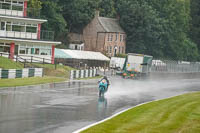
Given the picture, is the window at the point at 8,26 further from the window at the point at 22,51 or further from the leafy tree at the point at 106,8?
the leafy tree at the point at 106,8

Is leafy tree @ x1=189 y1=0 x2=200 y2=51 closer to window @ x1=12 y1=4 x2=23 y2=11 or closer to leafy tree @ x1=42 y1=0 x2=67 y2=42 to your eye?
leafy tree @ x1=42 y1=0 x2=67 y2=42

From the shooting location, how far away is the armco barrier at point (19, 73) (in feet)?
106

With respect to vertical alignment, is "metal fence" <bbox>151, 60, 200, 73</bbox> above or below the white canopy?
below

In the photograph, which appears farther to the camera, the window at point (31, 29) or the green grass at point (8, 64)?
the window at point (31, 29)

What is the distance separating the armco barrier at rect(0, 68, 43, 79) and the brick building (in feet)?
136

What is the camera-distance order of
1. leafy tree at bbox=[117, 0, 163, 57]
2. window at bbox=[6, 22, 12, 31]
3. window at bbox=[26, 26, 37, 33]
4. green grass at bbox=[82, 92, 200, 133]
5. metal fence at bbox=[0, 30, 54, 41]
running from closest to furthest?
green grass at bbox=[82, 92, 200, 133] → metal fence at bbox=[0, 30, 54, 41] → window at bbox=[6, 22, 12, 31] → window at bbox=[26, 26, 37, 33] → leafy tree at bbox=[117, 0, 163, 57]

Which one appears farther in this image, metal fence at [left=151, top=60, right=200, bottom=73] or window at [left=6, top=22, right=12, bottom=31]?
metal fence at [left=151, top=60, right=200, bottom=73]

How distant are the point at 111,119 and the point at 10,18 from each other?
36.3 metres

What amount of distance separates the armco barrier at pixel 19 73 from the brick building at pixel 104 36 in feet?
136

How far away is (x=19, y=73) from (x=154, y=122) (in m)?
21.2

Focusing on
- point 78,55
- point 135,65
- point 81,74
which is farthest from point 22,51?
point 135,65

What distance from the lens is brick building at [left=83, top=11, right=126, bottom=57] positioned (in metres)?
79.6

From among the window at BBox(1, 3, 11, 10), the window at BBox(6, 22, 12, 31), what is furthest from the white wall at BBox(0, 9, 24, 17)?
the window at BBox(6, 22, 12, 31)

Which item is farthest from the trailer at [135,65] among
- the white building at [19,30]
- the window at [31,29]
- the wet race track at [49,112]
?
the wet race track at [49,112]
